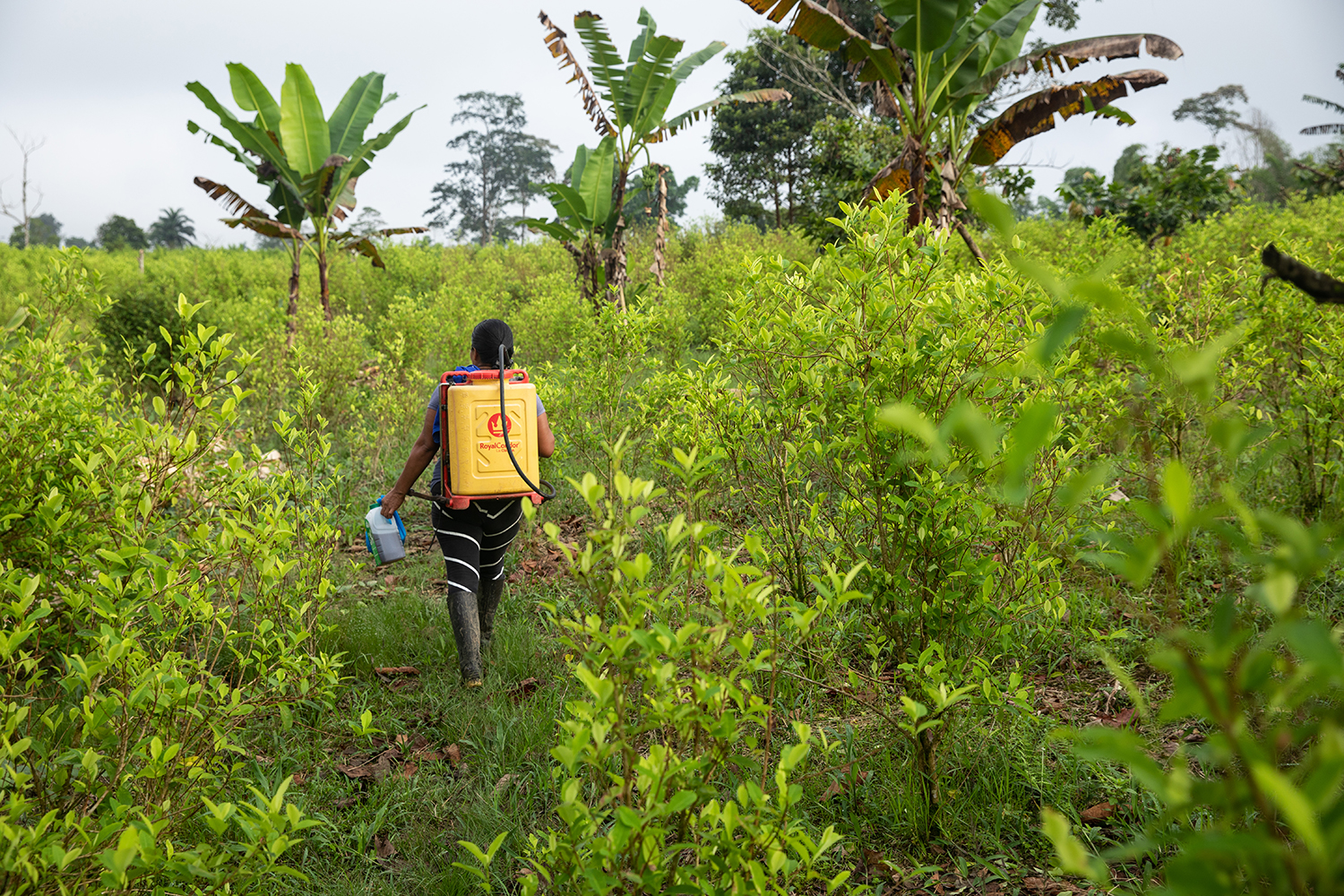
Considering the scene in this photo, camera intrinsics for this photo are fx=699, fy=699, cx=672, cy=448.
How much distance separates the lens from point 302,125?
8.84 metres

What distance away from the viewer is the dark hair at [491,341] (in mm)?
3475

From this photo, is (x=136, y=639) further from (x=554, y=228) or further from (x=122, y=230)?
(x=122, y=230)

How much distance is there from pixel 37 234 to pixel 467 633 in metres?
64.2

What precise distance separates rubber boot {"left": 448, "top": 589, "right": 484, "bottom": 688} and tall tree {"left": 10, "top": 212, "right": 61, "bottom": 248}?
7.40 metres

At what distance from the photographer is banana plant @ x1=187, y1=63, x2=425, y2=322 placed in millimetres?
8609

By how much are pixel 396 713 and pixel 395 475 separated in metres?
3.77

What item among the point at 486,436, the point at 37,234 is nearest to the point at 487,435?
the point at 486,436

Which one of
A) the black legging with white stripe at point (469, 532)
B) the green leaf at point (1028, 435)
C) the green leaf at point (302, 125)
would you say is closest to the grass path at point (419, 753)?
the black legging with white stripe at point (469, 532)

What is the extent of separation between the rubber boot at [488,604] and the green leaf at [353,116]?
829 cm

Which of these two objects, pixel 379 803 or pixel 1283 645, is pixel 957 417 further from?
pixel 1283 645

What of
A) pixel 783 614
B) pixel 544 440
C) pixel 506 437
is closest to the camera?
pixel 506 437

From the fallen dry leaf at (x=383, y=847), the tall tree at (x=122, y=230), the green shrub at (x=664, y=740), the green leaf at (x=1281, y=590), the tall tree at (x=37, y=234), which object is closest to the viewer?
the green leaf at (x=1281, y=590)

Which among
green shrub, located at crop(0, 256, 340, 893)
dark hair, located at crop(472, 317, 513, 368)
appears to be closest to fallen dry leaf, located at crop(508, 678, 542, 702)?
green shrub, located at crop(0, 256, 340, 893)

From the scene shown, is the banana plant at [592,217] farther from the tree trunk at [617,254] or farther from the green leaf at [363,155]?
the green leaf at [363,155]
